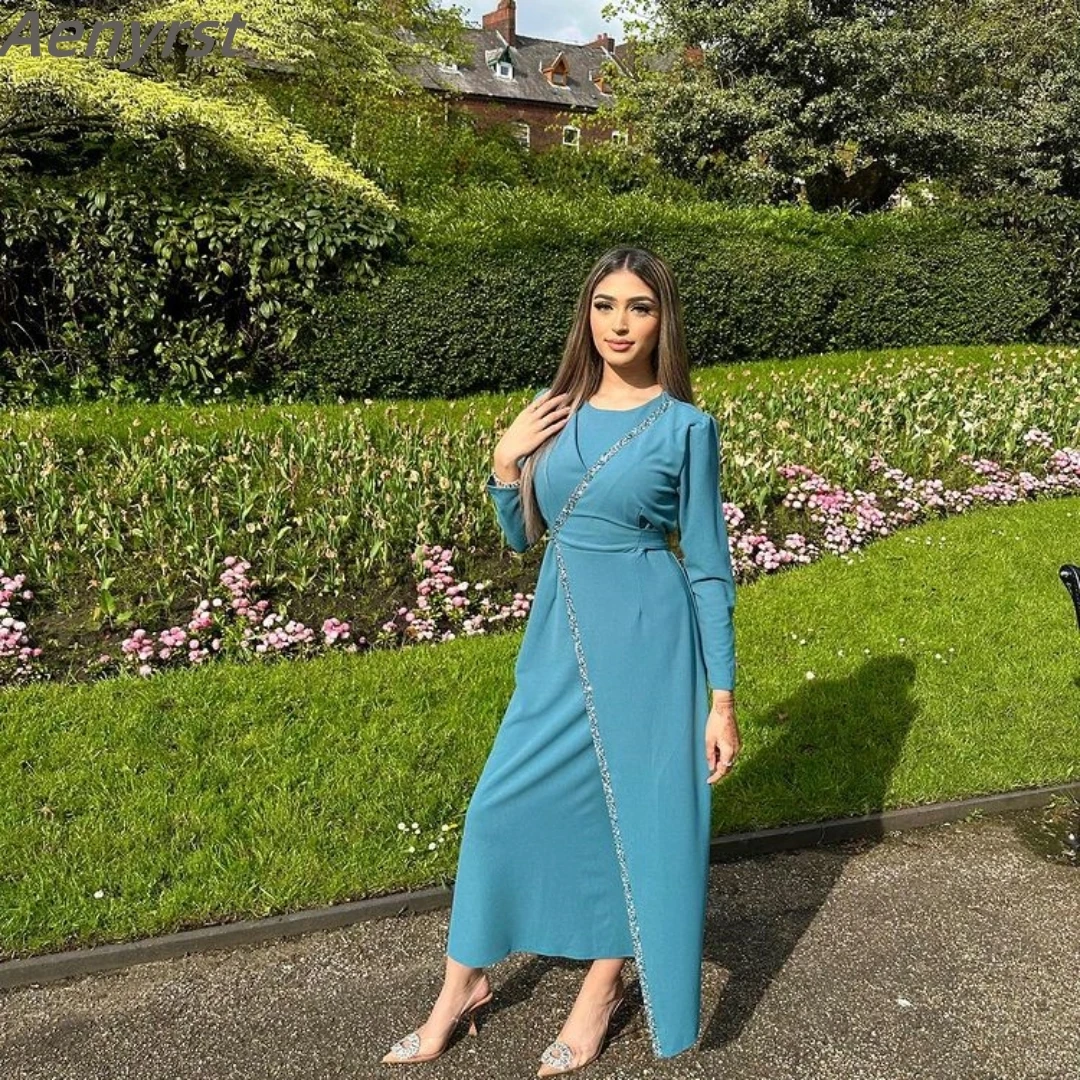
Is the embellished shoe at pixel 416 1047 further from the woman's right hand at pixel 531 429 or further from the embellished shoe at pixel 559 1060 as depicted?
the woman's right hand at pixel 531 429

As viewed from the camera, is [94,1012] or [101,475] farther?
[101,475]

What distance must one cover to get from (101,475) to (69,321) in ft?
12.6

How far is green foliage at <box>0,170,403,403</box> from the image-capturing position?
903 centimetres

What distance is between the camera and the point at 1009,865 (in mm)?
3674

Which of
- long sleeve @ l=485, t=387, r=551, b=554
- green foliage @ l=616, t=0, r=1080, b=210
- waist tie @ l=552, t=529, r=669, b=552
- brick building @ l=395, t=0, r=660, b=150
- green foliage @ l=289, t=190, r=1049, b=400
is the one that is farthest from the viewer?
brick building @ l=395, t=0, r=660, b=150

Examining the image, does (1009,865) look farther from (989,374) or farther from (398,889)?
(989,374)

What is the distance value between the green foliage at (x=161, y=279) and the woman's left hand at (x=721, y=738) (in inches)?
317

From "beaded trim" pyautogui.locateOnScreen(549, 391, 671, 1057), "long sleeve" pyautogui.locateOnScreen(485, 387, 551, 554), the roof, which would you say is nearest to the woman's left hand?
"beaded trim" pyautogui.locateOnScreen(549, 391, 671, 1057)

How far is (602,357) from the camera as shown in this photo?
2.43 meters

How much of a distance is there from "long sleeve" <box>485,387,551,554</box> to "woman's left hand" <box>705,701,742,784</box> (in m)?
0.65

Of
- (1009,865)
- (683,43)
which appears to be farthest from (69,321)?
(683,43)

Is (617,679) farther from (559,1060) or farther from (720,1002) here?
(720,1002)

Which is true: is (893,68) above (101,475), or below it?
above

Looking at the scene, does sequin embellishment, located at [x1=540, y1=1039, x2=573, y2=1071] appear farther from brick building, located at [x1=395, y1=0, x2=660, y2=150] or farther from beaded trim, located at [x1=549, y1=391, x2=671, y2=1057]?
brick building, located at [x1=395, y1=0, x2=660, y2=150]
